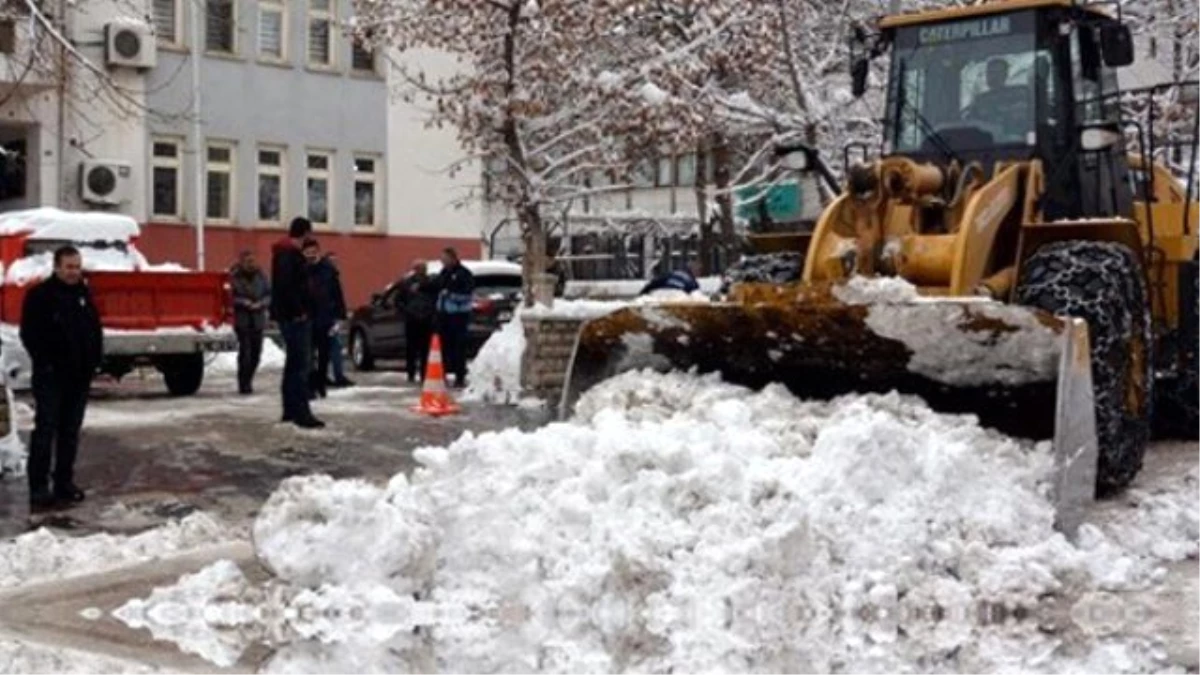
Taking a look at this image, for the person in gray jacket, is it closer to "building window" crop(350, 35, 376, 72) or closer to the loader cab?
the loader cab

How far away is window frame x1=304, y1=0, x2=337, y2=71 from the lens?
29625 millimetres

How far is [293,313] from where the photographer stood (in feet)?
44.6

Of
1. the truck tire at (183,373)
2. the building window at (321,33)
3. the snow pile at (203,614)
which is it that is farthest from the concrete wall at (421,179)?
the snow pile at (203,614)

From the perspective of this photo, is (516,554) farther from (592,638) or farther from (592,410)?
(592,410)

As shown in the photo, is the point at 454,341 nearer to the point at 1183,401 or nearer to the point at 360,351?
the point at 360,351

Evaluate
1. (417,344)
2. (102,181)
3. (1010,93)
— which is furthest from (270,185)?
(1010,93)

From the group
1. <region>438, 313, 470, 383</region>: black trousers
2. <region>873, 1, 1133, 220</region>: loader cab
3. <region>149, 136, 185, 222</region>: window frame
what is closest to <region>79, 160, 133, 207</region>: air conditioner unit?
<region>149, 136, 185, 222</region>: window frame

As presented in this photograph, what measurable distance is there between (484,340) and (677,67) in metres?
4.92

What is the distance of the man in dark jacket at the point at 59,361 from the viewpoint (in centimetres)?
983

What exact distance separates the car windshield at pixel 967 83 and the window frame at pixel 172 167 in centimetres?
1987

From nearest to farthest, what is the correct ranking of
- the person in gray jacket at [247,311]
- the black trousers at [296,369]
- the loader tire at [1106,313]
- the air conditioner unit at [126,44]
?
1. the loader tire at [1106,313]
2. the black trousers at [296,369]
3. the person in gray jacket at [247,311]
4. the air conditioner unit at [126,44]

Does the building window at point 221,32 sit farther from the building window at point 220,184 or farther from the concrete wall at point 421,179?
the concrete wall at point 421,179

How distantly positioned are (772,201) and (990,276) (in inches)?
750

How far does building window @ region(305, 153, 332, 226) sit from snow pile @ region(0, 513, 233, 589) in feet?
69.6
